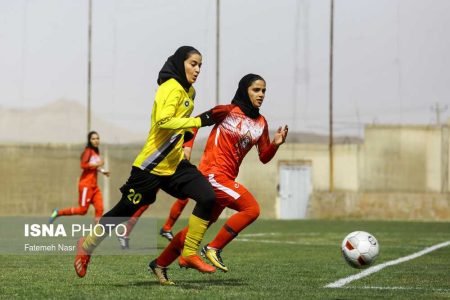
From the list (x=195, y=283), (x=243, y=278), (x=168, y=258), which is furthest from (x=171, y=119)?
(x=243, y=278)

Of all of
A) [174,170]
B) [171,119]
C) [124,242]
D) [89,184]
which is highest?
[171,119]

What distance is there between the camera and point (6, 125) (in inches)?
1518

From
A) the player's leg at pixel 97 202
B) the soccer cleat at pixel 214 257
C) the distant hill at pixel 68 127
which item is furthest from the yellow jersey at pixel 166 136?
the distant hill at pixel 68 127

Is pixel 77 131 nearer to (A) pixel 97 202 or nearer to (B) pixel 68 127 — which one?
(B) pixel 68 127

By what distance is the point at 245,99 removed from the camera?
392 inches

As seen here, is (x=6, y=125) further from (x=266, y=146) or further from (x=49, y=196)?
(x=266, y=146)

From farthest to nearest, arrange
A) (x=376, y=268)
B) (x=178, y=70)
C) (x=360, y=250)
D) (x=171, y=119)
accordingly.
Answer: (x=376, y=268) < (x=360, y=250) < (x=178, y=70) < (x=171, y=119)

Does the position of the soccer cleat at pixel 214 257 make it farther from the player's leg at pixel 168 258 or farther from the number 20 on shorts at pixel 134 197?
the number 20 on shorts at pixel 134 197

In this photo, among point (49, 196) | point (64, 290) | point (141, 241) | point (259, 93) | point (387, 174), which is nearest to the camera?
point (64, 290)

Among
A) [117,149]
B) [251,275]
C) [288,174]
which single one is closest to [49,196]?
[117,149]

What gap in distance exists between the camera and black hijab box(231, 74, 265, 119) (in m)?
9.90

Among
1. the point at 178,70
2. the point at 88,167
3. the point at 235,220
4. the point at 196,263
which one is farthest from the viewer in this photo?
the point at 88,167

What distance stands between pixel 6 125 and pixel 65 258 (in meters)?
27.2

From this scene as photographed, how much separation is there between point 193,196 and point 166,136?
59cm
